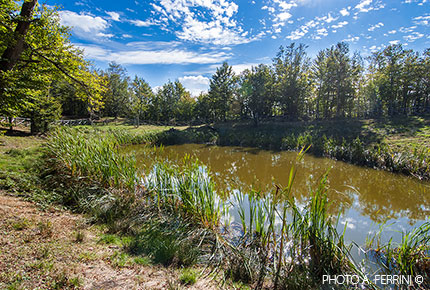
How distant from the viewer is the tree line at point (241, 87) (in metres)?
5.77

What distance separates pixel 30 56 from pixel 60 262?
638cm

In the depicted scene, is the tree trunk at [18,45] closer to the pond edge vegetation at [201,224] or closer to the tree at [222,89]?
the pond edge vegetation at [201,224]

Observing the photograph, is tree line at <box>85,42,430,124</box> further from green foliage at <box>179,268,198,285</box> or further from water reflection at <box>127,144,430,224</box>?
green foliage at <box>179,268,198,285</box>

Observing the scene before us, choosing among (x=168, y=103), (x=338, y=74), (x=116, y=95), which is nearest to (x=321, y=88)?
(x=338, y=74)

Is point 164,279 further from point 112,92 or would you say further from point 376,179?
point 112,92

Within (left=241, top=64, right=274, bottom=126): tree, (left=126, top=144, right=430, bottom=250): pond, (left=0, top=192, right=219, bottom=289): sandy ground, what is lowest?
(left=126, top=144, right=430, bottom=250): pond

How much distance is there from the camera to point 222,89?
31656 mm

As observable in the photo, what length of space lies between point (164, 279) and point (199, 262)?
78 centimetres

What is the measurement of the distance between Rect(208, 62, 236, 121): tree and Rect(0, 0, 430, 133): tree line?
0.16 metres

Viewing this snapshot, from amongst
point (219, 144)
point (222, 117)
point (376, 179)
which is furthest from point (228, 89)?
point (376, 179)

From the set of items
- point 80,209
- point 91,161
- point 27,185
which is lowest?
point 80,209

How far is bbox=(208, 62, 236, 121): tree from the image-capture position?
3161 cm

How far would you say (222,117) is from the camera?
115ft

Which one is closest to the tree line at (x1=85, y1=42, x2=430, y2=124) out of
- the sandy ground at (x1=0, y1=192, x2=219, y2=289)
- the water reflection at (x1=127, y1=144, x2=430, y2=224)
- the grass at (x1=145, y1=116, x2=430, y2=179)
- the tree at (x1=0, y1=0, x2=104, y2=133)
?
Result: the grass at (x1=145, y1=116, x2=430, y2=179)
